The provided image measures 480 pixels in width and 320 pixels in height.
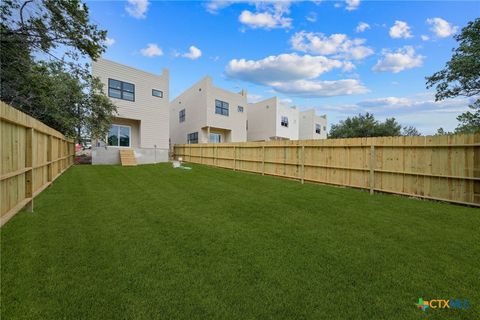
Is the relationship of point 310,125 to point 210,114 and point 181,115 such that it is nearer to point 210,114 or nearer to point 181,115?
point 210,114

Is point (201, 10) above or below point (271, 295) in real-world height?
above

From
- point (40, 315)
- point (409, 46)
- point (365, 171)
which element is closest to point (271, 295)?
point (40, 315)

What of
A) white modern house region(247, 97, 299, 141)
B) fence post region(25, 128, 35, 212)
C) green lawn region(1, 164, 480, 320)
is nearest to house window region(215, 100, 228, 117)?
white modern house region(247, 97, 299, 141)

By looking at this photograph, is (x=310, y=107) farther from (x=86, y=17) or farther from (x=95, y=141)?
(x=86, y=17)

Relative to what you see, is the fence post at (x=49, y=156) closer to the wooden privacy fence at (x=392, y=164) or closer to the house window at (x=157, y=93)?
the wooden privacy fence at (x=392, y=164)

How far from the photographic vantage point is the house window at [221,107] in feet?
68.0

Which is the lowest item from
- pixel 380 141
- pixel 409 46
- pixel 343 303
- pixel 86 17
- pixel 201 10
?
pixel 343 303

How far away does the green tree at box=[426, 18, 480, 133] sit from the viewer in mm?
9352

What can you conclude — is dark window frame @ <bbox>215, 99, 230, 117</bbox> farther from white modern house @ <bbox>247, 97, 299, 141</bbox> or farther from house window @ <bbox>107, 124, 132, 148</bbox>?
house window @ <bbox>107, 124, 132, 148</bbox>

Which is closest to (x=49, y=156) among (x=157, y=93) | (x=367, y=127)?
(x=157, y=93)

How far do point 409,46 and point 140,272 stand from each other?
14.7 m

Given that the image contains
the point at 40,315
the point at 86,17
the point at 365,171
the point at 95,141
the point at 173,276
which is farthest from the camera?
the point at 95,141

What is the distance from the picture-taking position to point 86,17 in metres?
6.62

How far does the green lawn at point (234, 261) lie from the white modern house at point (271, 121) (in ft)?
67.4
